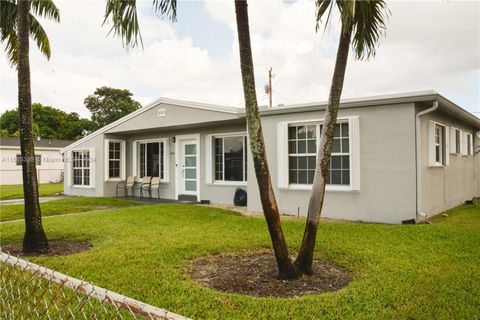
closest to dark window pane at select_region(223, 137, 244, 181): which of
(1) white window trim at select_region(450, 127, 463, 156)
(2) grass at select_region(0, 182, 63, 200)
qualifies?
(1) white window trim at select_region(450, 127, 463, 156)

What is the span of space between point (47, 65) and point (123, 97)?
3419 centimetres

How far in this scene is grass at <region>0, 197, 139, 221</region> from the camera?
10.8 metres

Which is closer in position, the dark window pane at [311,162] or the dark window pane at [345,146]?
the dark window pane at [345,146]

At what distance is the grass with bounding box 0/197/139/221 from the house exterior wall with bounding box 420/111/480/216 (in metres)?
9.40

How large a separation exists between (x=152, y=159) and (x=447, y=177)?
35.3ft

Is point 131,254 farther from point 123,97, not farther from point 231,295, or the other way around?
point 123,97

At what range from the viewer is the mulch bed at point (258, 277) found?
4.24 m

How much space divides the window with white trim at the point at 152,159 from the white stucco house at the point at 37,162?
14.9 m

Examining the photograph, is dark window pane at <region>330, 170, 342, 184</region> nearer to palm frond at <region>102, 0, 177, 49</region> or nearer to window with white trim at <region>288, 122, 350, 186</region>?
window with white trim at <region>288, 122, 350, 186</region>

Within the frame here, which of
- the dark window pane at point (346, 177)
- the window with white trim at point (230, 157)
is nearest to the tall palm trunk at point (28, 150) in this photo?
the dark window pane at point (346, 177)

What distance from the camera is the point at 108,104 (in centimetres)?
4481

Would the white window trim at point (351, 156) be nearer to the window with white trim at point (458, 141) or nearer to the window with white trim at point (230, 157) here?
the window with white trim at point (230, 157)

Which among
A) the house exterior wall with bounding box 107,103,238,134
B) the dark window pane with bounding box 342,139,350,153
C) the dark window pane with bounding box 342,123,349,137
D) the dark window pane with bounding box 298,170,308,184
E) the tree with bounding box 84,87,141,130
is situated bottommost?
the dark window pane with bounding box 298,170,308,184

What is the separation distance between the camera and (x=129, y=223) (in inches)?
337
